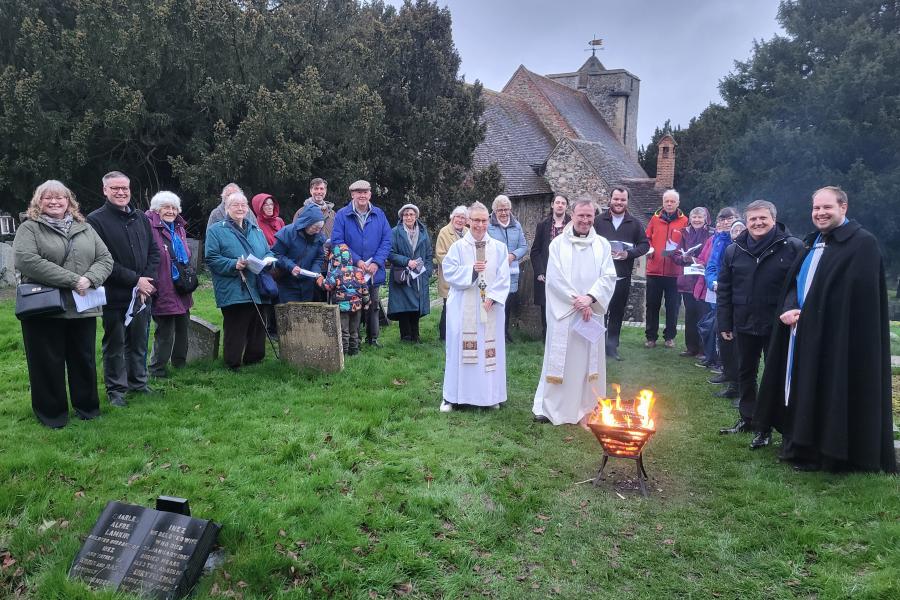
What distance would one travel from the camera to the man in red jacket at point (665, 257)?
9680mm

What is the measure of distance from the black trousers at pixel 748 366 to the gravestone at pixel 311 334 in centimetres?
442

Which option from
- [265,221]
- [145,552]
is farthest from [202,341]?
[145,552]

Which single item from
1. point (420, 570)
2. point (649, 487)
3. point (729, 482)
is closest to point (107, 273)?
point (420, 570)

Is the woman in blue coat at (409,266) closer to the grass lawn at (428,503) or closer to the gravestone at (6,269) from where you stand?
the grass lawn at (428,503)

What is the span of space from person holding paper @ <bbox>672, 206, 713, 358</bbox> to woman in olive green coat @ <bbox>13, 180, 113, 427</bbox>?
7.62m

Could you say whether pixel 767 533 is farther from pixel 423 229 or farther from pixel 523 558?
pixel 423 229

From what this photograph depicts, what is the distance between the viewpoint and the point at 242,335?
7523mm

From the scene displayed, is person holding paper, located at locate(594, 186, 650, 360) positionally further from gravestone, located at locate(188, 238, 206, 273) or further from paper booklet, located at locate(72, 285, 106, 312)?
gravestone, located at locate(188, 238, 206, 273)

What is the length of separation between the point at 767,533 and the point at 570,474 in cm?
154

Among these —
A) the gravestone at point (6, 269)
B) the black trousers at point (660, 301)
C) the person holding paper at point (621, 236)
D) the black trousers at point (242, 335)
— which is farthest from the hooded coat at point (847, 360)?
the gravestone at point (6, 269)

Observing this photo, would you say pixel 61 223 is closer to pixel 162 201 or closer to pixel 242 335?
pixel 162 201

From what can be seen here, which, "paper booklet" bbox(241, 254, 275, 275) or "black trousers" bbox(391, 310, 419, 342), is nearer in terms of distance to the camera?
"paper booklet" bbox(241, 254, 275, 275)

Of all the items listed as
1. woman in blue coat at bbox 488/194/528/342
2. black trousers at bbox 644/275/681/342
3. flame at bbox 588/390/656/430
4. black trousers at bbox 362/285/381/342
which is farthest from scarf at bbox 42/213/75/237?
black trousers at bbox 644/275/681/342

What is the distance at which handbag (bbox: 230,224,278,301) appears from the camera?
720 centimetres
